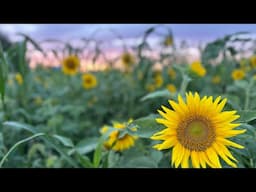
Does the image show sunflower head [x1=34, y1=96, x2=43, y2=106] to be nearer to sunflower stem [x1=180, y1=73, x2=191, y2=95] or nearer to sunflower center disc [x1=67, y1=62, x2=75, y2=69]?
sunflower center disc [x1=67, y1=62, x2=75, y2=69]

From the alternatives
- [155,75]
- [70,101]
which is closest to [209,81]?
[155,75]

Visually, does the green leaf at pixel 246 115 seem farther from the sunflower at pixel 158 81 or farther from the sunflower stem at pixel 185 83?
the sunflower at pixel 158 81

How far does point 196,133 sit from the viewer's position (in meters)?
0.66

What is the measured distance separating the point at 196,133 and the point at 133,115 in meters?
1.95

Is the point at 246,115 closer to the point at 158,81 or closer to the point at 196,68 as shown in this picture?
the point at 196,68

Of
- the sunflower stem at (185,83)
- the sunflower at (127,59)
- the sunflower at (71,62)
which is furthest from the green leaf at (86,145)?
the sunflower at (127,59)

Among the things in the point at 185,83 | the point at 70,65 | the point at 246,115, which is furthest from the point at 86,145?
the point at 70,65

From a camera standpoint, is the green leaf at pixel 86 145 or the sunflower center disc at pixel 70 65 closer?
the green leaf at pixel 86 145

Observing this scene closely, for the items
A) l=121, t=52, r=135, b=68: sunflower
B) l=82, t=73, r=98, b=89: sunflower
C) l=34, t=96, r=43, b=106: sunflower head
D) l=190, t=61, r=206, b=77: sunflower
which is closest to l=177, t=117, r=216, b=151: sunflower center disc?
l=190, t=61, r=206, b=77: sunflower

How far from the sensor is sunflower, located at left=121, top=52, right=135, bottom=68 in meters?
3.23

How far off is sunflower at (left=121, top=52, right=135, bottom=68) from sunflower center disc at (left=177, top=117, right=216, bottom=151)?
2.55m

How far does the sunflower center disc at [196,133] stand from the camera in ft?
2.18
